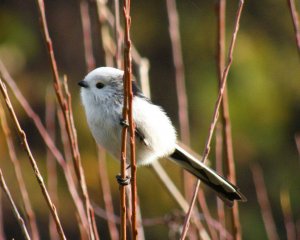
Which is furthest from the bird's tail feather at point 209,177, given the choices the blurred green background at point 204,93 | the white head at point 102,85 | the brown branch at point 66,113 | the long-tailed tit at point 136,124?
the blurred green background at point 204,93

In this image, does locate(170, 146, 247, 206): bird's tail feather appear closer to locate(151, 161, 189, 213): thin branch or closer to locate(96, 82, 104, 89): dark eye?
locate(151, 161, 189, 213): thin branch

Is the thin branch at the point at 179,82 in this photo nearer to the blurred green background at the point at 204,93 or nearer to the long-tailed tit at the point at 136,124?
the long-tailed tit at the point at 136,124

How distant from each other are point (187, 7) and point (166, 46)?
2.08ft

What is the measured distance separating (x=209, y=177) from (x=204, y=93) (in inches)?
220

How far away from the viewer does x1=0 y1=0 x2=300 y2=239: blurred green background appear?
7.54 meters

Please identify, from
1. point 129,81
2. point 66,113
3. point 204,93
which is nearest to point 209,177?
point 66,113

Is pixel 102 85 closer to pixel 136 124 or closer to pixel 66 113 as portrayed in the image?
pixel 136 124

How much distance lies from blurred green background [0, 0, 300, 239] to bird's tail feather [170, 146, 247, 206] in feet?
15.6

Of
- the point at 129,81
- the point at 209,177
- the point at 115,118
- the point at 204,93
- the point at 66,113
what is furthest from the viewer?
the point at 204,93

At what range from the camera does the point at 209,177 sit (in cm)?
229

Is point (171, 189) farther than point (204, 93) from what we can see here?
No

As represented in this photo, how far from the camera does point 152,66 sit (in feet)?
29.0

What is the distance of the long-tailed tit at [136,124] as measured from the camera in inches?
85.2

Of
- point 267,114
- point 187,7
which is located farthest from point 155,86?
point 267,114
